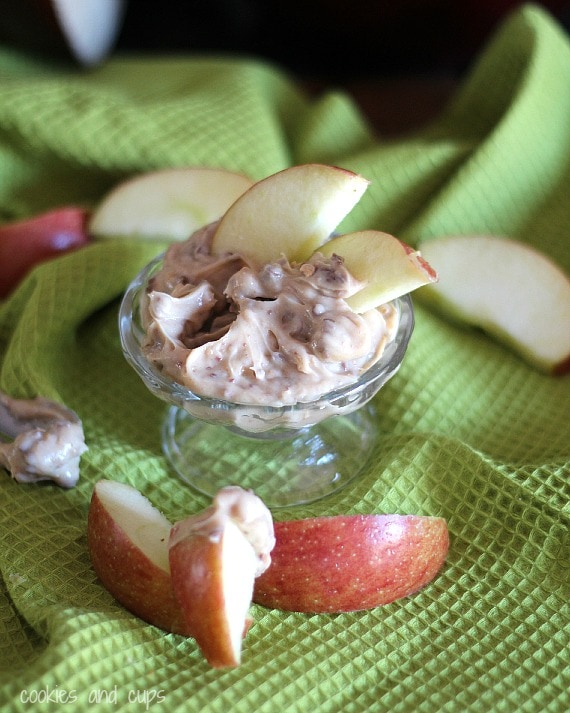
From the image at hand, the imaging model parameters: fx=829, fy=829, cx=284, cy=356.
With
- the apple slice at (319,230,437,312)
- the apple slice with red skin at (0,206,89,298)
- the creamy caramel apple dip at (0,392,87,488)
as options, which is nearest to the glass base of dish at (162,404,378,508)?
the creamy caramel apple dip at (0,392,87,488)

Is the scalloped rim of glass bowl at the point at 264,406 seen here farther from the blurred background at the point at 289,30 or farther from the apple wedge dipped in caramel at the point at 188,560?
the blurred background at the point at 289,30

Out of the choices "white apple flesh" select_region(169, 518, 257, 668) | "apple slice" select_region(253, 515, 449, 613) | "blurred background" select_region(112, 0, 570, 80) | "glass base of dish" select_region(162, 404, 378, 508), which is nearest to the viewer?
"white apple flesh" select_region(169, 518, 257, 668)

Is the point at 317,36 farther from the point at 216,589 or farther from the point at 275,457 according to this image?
the point at 216,589

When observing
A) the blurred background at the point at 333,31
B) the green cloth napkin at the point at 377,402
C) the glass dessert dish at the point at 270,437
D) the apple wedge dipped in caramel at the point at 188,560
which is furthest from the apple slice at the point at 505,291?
the blurred background at the point at 333,31

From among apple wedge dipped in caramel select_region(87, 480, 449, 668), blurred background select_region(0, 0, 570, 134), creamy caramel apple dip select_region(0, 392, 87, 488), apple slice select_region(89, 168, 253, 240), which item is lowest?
creamy caramel apple dip select_region(0, 392, 87, 488)

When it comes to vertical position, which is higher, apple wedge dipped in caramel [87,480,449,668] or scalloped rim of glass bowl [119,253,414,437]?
scalloped rim of glass bowl [119,253,414,437]

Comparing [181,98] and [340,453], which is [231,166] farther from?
[340,453]

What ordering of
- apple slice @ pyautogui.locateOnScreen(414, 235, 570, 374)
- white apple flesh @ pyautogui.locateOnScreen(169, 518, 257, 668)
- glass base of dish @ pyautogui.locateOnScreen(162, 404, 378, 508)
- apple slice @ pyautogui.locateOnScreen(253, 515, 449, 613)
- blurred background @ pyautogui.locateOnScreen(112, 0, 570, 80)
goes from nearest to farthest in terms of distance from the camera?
white apple flesh @ pyautogui.locateOnScreen(169, 518, 257, 668) → apple slice @ pyautogui.locateOnScreen(253, 515, 449, 613) → glass base of dish @ pyautogui.locateOnScreen(162, 404, 378, 508) → apple slice @ pyautogui.locateOnScreen(414, 235, 570, 374) → blurred background @ pyautogui.locateOnScreen(112, 0, 570, 80)

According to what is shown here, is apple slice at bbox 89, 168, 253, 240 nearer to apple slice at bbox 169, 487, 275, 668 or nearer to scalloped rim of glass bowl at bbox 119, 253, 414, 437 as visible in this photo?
scalloped rim of glass bowl at bbox 119, 253, 414, 437
